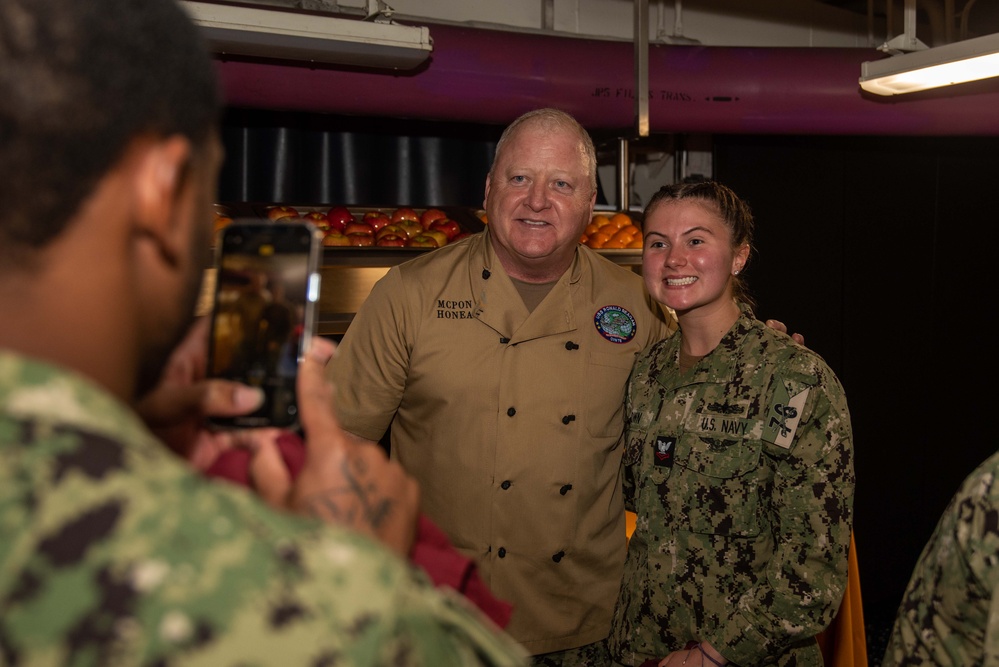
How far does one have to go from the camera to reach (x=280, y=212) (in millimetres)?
3297

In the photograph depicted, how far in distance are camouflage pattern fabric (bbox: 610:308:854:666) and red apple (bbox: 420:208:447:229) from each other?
1.91 metres

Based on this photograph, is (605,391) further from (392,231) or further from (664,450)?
(392,231)

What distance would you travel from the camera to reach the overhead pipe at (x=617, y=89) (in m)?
2.99

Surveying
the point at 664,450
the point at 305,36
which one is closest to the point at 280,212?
the point at 305,36

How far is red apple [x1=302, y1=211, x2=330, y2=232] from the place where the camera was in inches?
135

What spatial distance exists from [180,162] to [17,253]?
0.11 m

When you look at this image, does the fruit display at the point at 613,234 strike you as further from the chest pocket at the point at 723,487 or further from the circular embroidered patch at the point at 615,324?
the chest pocket at the point at 723,487

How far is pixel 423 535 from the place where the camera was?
0.83 meters

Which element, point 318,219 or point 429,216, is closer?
point 318,219

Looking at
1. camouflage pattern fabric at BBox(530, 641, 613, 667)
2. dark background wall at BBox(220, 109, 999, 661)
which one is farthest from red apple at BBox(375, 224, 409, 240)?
camouflage pattern fabric at BBox(530, 641, 613, 667)

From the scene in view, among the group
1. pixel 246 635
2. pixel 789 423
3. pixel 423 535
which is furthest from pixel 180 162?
pixel 789 423

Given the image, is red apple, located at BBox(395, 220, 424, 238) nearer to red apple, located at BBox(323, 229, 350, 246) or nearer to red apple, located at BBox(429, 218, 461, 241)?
red apple, located at BBox(429, 218, 461, 241)

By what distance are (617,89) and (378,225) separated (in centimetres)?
113

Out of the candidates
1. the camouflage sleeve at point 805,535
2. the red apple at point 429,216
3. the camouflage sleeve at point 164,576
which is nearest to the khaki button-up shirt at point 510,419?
the camouflage sleeve at point 805,535
